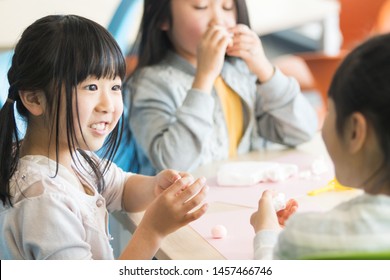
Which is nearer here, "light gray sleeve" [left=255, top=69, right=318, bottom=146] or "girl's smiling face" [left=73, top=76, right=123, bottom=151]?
"girl's smiling face" [left=73, top=76, right=123, bottom=151]

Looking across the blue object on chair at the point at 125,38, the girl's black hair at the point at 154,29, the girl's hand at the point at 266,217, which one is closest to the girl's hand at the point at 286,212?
the girl's hand at the point at 266,217

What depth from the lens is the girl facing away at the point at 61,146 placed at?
24.6 inches

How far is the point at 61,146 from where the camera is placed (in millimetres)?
683

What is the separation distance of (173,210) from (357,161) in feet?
0.62

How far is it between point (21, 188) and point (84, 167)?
105mm

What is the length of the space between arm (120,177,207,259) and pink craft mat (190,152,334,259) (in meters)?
0.06

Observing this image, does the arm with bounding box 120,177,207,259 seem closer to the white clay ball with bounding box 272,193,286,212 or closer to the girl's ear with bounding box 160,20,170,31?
the white clay ball with bounding box 272,193,286,212

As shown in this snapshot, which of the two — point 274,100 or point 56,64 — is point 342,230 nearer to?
point 56,64

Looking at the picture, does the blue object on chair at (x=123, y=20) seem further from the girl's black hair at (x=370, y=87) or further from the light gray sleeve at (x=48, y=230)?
the girl's black hair at (x=370, y=87)

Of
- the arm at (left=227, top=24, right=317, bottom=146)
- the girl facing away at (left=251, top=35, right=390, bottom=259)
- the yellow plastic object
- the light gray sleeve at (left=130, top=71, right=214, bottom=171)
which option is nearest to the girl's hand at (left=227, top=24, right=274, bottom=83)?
the arm at (left=227, top=24, right=317, bottom=146)

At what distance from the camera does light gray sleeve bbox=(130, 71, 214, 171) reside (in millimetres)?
962

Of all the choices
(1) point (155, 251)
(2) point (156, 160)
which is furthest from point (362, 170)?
(2) point (156, 160)

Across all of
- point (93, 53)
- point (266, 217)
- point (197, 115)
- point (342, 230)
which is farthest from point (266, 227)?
point (197, 115)
